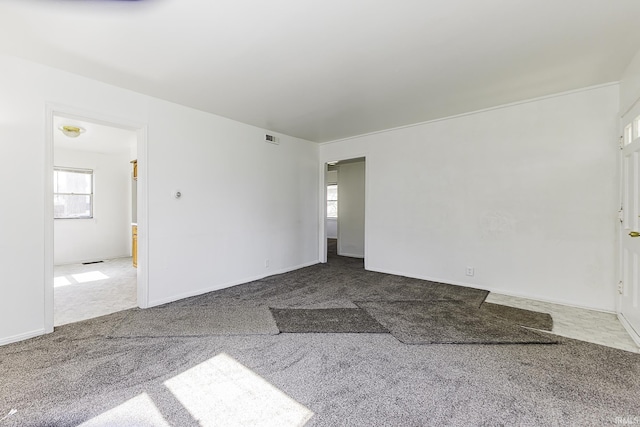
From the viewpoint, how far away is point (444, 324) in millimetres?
2859

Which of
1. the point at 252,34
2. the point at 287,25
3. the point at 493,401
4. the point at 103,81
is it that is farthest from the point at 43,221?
the point at 493,401

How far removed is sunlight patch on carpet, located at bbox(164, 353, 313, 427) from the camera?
161 centimetres

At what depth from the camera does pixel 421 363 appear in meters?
2.17

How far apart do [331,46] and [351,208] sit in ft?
16.5

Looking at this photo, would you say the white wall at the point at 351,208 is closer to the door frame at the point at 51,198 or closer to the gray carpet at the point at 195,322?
the gray carpet at the point at 195,322

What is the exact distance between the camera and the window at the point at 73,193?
616cm

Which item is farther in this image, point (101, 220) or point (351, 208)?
point (351, 208)

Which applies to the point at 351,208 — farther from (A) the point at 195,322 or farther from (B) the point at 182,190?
(A) the point at 195,322

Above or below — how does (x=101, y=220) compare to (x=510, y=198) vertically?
below

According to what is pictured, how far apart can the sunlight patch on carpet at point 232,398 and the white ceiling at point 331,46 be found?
2554 millimetres

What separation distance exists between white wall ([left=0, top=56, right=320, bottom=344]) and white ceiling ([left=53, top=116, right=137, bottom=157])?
5.30 ft

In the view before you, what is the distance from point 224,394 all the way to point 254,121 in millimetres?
3628

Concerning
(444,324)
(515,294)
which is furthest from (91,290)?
(515,294)

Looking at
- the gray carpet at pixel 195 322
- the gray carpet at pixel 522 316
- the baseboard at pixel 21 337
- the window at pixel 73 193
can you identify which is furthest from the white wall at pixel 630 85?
the window at pixel 73 193
